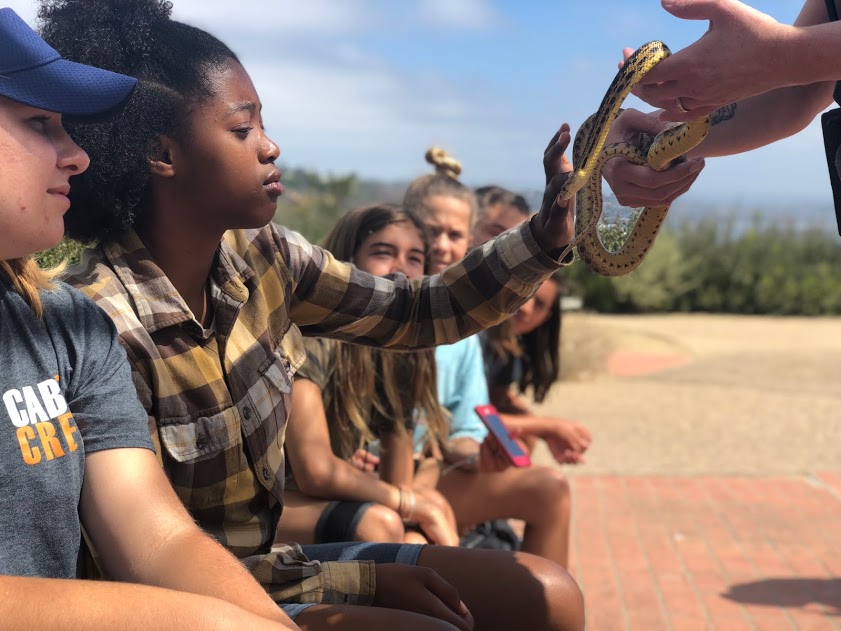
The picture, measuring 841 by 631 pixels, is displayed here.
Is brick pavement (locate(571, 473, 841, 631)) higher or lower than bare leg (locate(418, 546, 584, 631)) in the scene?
lower

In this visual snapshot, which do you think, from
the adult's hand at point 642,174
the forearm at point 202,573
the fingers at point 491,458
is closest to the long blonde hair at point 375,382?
the fingers at point 491,458

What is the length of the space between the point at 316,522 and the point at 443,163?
6.76ft

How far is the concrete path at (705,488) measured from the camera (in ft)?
14.6

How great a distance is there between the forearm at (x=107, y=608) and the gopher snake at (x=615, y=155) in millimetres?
1212

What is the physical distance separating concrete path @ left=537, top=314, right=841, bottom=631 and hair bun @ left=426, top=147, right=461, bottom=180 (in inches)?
77.5

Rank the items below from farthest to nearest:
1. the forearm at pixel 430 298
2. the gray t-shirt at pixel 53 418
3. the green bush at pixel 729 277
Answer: the green bush at pixel 729 277 → the forearm at pixel 430 298 → the gray t-shirt at pixel 53 418

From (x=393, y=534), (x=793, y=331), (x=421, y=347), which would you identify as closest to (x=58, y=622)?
(x=421, y=347)

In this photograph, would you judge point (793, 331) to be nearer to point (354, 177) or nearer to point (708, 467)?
point (354, 177)

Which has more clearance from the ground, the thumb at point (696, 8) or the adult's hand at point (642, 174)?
the thumb at point (696, 8)

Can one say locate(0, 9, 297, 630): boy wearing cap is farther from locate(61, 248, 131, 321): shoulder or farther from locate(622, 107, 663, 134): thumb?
locate(622, 107, 663, 134): thumb

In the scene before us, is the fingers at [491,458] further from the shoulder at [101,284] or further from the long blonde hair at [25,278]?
the long blonde hair at [25,278]

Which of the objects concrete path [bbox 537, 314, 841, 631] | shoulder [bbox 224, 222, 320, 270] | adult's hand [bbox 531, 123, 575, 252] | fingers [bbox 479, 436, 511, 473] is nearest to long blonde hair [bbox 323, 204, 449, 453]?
fingers [bbox 479, 436, 511, 473]

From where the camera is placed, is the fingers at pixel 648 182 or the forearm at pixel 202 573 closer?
the forearm at pixel 202 573

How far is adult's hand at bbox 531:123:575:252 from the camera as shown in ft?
7.59
